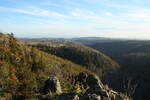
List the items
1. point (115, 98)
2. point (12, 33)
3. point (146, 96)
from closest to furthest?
point (115, 98), point (12, 33), point (146, 96)

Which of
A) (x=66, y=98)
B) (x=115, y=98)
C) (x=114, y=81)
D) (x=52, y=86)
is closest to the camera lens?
(x=66, y=98)

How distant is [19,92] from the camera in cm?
2589

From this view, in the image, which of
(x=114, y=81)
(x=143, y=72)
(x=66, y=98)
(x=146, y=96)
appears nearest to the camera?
(x=66, y=98)

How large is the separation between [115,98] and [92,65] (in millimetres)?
166634

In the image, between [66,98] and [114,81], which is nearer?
[66,98]

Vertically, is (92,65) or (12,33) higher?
(12,33)

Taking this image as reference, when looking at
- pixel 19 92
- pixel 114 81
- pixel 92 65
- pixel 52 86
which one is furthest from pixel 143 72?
pixel 19 92

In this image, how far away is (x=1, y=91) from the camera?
89.8 ft

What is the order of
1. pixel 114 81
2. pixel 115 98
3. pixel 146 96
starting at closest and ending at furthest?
pixel 115 98 < pixel 146 96 < pixel 114 81

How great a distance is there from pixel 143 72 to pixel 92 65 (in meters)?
40.2

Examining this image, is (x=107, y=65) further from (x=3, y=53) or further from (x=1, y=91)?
(x=1, y=91)

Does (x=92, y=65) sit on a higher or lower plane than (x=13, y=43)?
lower

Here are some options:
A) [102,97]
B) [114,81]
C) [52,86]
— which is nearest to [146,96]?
[114,81]

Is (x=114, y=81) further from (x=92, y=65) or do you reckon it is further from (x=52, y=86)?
(x=52, y=86)
